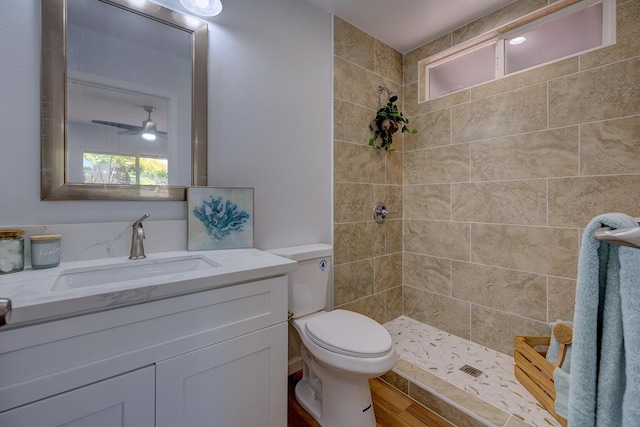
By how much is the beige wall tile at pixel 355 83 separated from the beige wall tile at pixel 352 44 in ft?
0.15

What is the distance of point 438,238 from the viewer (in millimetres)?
2172

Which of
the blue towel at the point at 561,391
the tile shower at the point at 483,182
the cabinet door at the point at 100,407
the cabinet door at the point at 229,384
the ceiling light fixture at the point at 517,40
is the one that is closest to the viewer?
the cabinet door at the point at 100,407

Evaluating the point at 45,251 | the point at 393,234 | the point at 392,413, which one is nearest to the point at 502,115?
the point at 393,234

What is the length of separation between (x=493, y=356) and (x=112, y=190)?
233 centimetres

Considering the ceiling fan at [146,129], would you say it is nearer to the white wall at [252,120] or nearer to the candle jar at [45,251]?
the white wall at [252,120]

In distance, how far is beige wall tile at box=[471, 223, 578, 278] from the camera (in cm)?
159

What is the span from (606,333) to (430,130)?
1964mm

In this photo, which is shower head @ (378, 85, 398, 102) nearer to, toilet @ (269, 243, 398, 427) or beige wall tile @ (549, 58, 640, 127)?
beige wall tile @ (549, 58, 640, 127)

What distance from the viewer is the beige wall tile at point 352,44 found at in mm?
1927

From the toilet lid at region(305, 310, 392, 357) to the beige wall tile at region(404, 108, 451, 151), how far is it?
4.82 ft

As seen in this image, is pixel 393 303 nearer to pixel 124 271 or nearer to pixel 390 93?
pixel 390 93

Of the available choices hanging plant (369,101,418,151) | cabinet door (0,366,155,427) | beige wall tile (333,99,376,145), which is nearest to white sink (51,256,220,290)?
cabinet door (0,366,155,427)

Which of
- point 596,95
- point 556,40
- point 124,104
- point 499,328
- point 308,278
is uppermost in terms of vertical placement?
point 556,40

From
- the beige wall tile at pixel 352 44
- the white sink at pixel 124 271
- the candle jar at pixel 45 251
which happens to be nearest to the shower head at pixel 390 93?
the beige wall tile at pixel 352 44
